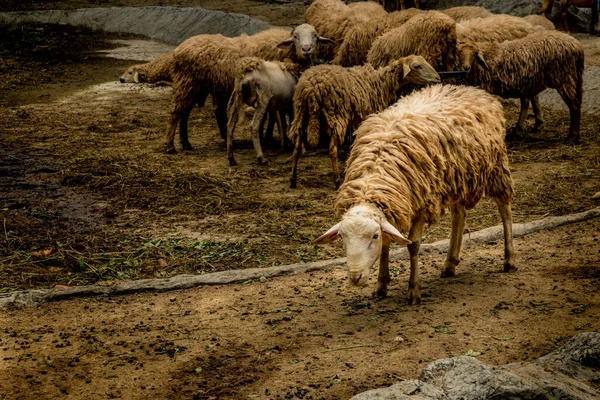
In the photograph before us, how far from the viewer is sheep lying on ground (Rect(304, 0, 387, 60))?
1197 cm

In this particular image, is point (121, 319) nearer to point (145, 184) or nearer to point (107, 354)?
point (107, 354)

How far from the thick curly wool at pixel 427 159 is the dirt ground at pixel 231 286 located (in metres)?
0.72

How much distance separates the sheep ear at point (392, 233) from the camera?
5020mm

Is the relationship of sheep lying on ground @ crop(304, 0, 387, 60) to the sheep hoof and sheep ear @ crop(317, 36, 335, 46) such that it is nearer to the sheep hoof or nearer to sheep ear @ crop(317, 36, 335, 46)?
sheep ear @ crop(317, 36, 335, 46)

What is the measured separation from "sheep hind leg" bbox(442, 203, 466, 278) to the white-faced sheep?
16.7ft

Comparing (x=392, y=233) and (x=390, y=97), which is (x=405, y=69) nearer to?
(x=390, y=97)

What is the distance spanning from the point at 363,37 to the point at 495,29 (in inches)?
73.7

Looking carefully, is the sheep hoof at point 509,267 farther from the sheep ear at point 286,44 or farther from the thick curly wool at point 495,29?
the sheep ear at point 286,44

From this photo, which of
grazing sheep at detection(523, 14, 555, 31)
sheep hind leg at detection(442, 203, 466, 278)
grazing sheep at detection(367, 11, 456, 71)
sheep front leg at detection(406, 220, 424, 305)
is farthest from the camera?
grazing sheep at detection(523, 14, 555, 31)

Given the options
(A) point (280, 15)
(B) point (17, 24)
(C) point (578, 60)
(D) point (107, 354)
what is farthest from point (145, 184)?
(B) point (17, 24)

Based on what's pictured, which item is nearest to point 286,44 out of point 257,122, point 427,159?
point 257,122

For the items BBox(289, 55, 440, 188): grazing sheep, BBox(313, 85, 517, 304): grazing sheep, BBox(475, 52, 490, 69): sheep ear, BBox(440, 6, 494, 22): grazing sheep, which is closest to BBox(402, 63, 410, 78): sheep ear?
BBox(289, 55, 440, 188): grazing sheep

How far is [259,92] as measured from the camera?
9.92 metres

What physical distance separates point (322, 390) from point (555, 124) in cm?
836
